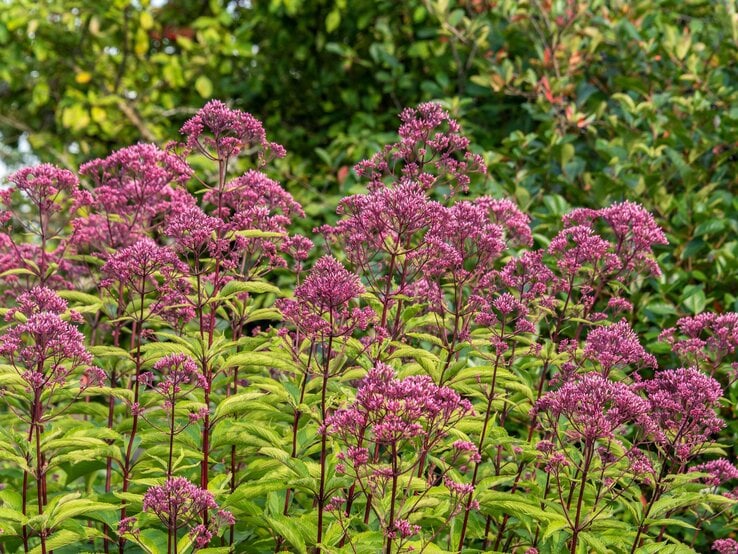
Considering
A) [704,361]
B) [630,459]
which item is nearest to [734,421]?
[704,361]

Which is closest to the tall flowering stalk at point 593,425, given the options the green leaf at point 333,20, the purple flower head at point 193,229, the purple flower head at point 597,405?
the purple flower head at point 597,405

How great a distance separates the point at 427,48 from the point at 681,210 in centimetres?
416

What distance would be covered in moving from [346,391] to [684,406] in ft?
5.00

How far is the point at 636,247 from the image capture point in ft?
15.8

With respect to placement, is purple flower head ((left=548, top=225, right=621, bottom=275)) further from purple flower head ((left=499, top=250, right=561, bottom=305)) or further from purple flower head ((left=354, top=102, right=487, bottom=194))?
purple flower head ((left=354, top=102, right=487, bottom=194))

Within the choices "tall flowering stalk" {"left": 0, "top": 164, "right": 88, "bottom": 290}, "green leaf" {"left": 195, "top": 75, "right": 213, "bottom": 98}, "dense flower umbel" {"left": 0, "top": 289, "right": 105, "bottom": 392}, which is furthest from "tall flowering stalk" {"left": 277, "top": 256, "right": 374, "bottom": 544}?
"green leaf" {"left": 195, "top": 75, "right": 213, "bottom": 98}

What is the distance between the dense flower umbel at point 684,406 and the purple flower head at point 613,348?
0.16m

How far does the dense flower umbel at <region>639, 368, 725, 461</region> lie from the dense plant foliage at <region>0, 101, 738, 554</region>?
1 cm

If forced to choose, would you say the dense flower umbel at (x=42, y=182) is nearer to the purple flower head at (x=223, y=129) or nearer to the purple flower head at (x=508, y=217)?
the purple flower head at (x=223, y=129)

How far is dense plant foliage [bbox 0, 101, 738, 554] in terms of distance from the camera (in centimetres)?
366

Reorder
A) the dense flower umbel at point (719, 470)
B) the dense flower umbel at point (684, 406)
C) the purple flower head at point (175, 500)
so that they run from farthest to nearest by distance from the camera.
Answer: the dense flower umbel at point (719, 470) < the dense flower umbel at point (684, 406) < the purple flower head at point (175, 500)

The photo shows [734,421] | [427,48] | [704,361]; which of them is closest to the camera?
[704,361]

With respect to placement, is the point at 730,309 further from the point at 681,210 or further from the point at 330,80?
the point at 330,80

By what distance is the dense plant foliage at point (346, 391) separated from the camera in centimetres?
366
